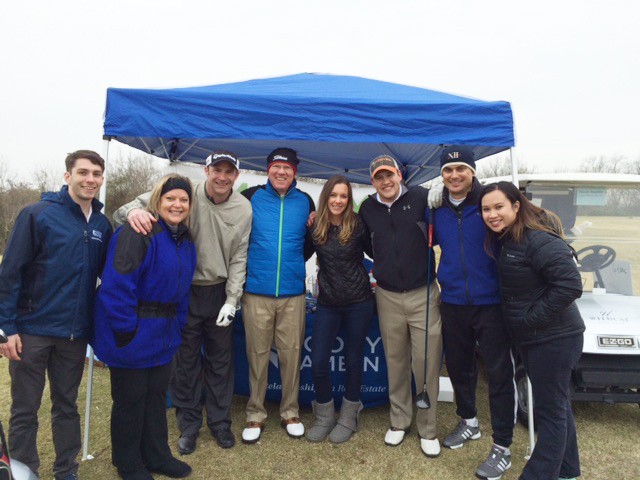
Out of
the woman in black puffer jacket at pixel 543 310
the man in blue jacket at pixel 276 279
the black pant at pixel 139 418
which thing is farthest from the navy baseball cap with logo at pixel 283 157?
the black pant at pixel 139 418

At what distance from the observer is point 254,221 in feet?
10.1

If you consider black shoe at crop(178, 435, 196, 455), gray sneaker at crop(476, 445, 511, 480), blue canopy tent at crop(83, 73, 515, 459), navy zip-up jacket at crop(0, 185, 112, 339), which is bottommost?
black shoe at crop(178, 435, 196, 455)

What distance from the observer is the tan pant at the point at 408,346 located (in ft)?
9.71

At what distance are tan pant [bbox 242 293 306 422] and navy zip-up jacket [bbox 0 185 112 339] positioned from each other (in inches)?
42.2

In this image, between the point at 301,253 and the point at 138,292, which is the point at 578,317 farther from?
the point at 138,292

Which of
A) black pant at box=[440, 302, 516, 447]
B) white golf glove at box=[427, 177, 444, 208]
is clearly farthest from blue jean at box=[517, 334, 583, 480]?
white golf glove at box=[427, 177, 444, 208]

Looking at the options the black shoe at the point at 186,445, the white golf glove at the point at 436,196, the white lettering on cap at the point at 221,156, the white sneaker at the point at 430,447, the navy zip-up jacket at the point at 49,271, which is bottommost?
the black shoe at the point at 186,445

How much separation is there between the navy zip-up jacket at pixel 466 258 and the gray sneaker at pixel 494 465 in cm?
98

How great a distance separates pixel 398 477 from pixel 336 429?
60 cm

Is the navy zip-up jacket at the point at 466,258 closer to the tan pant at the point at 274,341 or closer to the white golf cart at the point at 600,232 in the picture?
the tan pant at the point at 274,341

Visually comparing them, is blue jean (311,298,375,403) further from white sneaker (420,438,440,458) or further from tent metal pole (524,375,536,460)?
tent metal pole (524,375,536,460)

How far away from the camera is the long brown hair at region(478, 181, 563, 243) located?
234cm

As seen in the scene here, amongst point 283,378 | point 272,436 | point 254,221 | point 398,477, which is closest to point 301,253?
point 254,221

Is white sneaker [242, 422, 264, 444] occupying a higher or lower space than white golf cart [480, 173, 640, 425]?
lower
